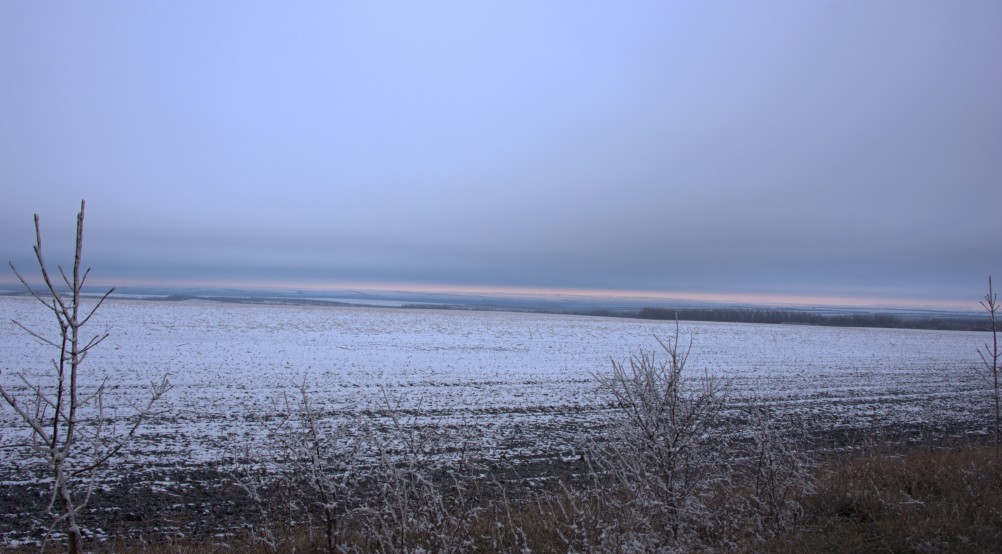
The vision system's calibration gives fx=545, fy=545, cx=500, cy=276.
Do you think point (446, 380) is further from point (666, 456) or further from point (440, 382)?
point (666, 456)

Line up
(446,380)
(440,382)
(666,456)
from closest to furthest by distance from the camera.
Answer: (666,456)
(440,382)
(446,380)

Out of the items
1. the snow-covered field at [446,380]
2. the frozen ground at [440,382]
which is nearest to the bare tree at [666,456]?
the frozen ground at [440,382]

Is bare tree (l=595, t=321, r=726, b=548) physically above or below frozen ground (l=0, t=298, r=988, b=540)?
above

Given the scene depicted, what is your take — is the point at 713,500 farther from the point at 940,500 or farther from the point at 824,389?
the point at 824,389

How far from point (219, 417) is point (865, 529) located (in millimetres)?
13368

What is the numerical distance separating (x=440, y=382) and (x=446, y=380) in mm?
560

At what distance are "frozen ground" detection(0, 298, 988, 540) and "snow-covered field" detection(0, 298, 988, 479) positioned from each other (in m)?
0.06

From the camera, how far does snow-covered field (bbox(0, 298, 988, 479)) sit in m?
12.6

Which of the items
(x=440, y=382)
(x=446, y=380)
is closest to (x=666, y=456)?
(x=440, y=382)

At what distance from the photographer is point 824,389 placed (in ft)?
68.3

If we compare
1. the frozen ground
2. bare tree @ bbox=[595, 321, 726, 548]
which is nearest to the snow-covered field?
the frozen ground

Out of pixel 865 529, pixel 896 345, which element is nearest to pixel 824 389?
pixel 865 529

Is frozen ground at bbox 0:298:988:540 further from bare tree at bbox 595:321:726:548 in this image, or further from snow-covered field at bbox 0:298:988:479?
bare tree at bbox 595:321:726:548

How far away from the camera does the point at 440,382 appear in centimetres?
2064
